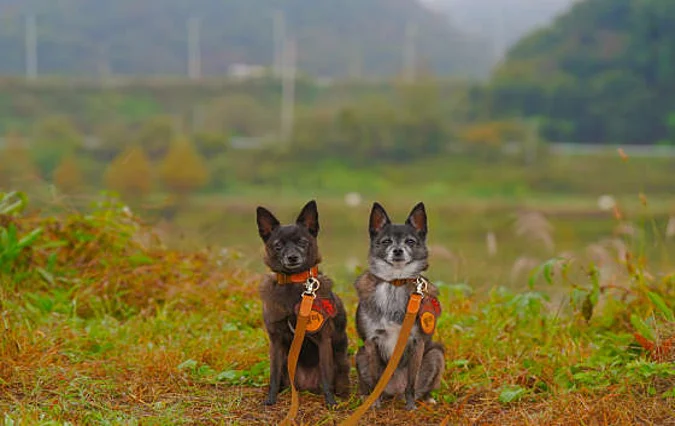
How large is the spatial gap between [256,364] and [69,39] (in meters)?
32.6

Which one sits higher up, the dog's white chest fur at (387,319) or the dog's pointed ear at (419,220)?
the dog's pointed ear at (419,220)

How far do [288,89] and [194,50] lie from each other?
4.04 m

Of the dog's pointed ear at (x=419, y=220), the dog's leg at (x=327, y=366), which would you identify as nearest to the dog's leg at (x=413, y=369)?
the dog's leg at (x=327, y=366)

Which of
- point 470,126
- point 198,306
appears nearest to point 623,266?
point 198,306

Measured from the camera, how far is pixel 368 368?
361cm

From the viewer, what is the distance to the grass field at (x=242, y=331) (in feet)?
12.0

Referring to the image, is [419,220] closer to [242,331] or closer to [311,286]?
[311,286]

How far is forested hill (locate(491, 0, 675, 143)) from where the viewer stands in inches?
1245

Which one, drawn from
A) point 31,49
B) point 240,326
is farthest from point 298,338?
point 31,49

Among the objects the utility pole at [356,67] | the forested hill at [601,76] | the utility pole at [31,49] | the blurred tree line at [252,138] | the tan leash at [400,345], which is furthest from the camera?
the utility pole at [356,67]

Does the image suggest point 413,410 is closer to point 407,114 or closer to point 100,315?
point 100,315

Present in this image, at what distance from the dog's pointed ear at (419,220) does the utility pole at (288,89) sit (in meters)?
27.6

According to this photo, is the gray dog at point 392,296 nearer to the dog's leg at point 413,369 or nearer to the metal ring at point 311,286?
the dog's leg at point 413,369

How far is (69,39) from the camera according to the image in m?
34.1
